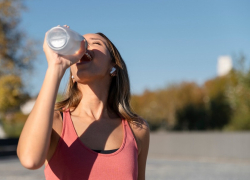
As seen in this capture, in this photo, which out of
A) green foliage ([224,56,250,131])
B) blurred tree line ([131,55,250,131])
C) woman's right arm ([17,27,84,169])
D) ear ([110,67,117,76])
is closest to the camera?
woman's right arm ([17,27,84,169])

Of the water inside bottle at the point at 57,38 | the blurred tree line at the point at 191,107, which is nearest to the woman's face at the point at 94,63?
the water inside bottle at the point at 57,38

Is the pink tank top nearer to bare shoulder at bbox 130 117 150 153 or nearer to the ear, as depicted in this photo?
bare shoulder at bbox 130 117 150 153

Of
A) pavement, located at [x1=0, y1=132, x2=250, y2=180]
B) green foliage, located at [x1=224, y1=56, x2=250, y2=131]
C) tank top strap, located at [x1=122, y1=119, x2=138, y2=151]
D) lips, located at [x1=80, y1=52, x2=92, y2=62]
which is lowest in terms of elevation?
pavement, located at [x1=0, y1=132, x2=250, y2=180]

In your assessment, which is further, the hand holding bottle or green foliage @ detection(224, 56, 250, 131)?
green foliage @ detection(224, 56, 250, 131)

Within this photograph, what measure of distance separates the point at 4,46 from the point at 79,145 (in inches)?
942

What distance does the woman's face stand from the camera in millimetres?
2197

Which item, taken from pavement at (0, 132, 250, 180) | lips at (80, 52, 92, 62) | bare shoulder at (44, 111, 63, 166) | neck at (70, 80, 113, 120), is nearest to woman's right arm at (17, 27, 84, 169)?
bare shoulder at (44, 111, 63, 166)

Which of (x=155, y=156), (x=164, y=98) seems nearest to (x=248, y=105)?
(x=155, y=156)

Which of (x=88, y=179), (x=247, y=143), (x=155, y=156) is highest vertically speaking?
(x=88, y=179)

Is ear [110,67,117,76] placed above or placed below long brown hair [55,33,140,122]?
above

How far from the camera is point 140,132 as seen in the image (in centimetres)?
241

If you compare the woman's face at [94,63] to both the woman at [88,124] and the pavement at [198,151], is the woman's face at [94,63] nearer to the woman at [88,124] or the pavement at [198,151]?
the woman at [88,124]

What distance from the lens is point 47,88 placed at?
1780 millimetres

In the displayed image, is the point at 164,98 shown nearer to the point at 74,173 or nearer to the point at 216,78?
the point at 216,78
